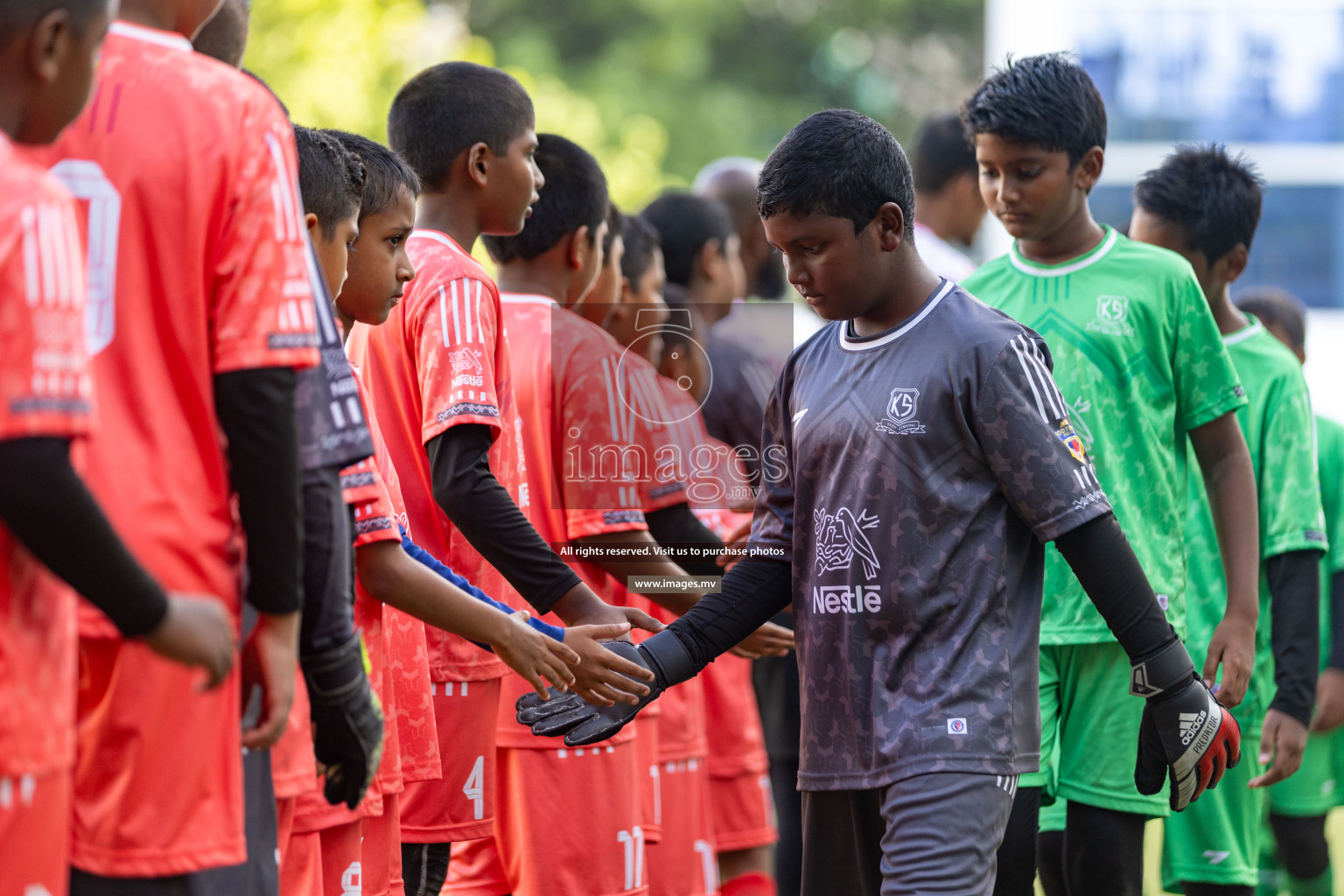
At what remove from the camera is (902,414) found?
2721mm

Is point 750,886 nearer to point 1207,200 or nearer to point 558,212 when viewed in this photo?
point 558,212

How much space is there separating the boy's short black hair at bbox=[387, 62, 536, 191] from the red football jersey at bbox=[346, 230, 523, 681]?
0.21 metres

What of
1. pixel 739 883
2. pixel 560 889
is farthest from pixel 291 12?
pixel 560 889

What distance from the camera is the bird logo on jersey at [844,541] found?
8.95 feet

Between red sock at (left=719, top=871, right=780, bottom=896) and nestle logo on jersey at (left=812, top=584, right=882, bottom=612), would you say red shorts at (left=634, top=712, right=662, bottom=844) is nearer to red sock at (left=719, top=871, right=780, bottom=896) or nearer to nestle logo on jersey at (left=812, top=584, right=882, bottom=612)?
nestle logo on jersey at (left=812, top=584, right=882, bottom=612)

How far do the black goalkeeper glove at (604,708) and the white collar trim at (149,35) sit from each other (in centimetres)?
144

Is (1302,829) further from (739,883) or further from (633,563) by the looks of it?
(633,563)

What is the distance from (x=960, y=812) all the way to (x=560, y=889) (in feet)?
3.77

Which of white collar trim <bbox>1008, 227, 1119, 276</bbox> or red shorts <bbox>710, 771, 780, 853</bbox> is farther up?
white collar trim <bbox>1008, 227, 1119, 276</bbox>

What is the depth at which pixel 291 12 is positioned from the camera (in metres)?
15.1

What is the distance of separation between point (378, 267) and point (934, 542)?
1.26m

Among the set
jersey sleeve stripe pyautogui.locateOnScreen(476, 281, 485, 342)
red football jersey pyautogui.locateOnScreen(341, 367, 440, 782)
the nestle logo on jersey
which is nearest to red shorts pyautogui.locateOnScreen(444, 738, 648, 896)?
red football jersey pyautogui.locateOnScreen(341, 367, 440, 782)

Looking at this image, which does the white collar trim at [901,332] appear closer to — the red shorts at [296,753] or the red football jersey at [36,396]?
the red shorts at [296,753]

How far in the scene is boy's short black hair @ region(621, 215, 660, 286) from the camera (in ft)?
16.6
